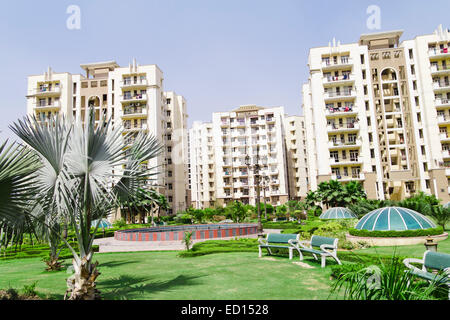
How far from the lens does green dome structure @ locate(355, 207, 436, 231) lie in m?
15.3

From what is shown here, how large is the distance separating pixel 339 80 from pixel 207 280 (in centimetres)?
4612

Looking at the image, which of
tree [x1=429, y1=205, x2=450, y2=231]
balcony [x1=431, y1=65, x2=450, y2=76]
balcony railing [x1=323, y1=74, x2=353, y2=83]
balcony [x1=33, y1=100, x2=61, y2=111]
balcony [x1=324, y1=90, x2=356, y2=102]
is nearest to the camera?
tree [x1=429, y1=205, x2=450, y2=231]

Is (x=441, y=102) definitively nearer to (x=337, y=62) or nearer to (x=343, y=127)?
(x=343, y=127)

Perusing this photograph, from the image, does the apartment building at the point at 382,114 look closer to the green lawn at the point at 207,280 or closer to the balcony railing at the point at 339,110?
the balcony railing at the point at 339,110

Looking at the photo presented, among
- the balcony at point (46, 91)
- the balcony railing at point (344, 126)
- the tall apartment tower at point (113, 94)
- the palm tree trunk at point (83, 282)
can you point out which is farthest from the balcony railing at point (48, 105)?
the palm tree trunk at point (83, 282)

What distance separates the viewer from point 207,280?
26.9ft

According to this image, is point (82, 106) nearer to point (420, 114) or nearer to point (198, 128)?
point (198, 128)

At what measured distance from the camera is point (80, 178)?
6.73 metres

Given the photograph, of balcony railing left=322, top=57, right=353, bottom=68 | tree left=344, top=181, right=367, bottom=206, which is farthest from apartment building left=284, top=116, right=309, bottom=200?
tree left=344, top=181, right=367, bottom=206

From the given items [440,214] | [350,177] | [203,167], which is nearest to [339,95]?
[350,177]

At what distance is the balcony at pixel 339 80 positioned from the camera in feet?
156

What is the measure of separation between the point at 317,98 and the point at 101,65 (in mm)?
42629

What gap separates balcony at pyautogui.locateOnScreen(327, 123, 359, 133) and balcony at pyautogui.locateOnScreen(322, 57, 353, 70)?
8.95 metres

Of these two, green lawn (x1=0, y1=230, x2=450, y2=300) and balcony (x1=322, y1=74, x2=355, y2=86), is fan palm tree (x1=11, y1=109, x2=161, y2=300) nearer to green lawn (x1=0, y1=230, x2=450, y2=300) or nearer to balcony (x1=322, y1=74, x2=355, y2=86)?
green lawn (x1=0, y1=230, x2=450, y2=300)
